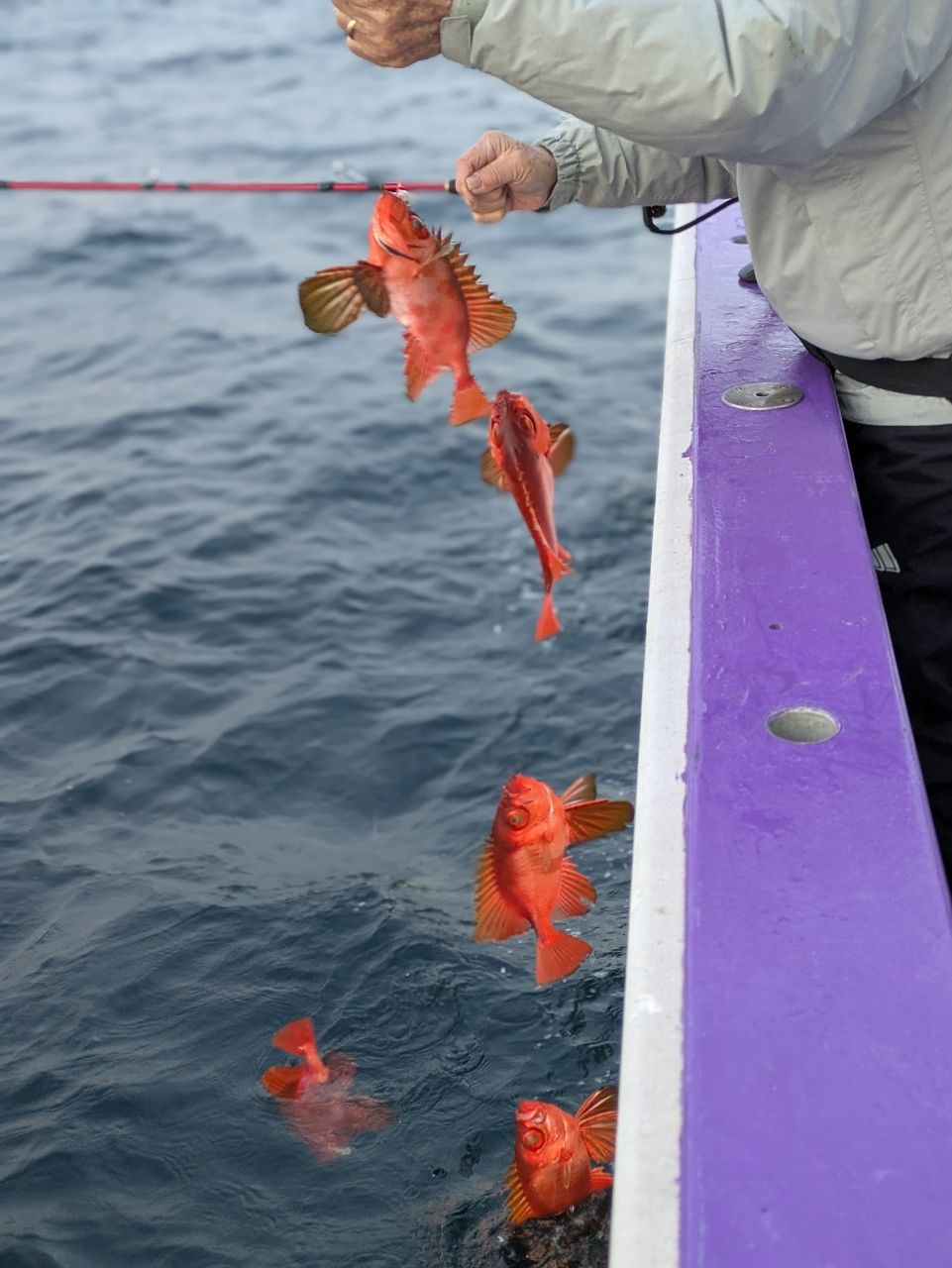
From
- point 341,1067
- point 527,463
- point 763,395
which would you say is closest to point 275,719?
point 341,1067

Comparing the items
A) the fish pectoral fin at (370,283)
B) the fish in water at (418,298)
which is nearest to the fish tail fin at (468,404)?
the fish in water at (418,298)

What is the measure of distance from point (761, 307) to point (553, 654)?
2389mm

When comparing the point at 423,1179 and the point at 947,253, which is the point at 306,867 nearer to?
the point at 423,1179

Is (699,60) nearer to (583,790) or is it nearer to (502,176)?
(502,176)

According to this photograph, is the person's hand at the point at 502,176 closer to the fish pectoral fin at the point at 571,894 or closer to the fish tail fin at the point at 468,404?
the fish tail fin at the point at 468,404

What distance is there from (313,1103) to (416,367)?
5.73 feet

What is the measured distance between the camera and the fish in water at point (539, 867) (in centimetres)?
308

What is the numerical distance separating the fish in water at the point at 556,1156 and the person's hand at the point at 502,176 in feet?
5.89

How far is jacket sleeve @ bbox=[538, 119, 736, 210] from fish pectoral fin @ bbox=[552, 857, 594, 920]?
1.50m

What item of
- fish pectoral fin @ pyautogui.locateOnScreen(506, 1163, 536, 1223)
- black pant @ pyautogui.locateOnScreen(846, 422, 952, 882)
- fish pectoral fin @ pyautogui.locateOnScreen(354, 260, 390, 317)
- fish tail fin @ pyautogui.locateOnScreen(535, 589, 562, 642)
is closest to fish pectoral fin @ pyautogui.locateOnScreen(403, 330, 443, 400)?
fish pectoral fin @ pyautogui.locateOnScreen(354, 260, 390, 317)

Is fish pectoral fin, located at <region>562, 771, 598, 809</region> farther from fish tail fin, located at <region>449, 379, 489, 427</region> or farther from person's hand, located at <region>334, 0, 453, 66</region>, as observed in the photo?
person's hand, located at <region>334, 0, 453, 66</region>

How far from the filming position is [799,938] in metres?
1.84

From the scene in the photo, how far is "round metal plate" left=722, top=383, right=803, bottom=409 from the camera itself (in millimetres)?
3234

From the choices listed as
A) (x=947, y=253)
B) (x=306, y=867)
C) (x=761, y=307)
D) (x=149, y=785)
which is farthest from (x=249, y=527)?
(x=947, y=253)
